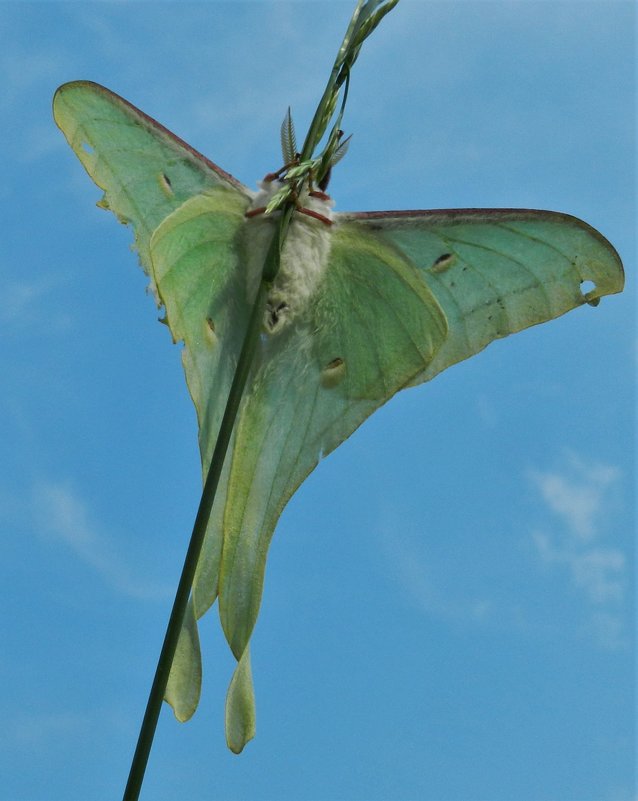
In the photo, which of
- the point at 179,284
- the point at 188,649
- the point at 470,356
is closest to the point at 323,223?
the point at 179,284

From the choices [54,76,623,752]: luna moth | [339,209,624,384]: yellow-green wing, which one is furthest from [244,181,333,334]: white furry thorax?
[339,209,624,384]: yellow-green wing

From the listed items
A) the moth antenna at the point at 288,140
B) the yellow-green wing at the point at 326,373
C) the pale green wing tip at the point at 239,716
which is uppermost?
the moth antenna at the point at 288,140

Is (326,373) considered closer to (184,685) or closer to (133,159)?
(133,159)

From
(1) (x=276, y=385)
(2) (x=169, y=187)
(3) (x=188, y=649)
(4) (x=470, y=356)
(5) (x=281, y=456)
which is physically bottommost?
(3) (x=188, y=649)

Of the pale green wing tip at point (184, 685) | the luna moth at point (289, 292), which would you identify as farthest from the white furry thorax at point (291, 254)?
the pale green wing tip at point (184, 685)

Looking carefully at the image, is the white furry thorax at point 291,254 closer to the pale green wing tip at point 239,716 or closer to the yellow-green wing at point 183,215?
the yellow-green wing at point 183,215

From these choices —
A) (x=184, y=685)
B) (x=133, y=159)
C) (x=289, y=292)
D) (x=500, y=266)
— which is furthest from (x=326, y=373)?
(x=184, y=685)

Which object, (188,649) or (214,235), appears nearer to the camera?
(188,649)

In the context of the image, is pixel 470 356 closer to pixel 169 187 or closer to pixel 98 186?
pixel 169 187
